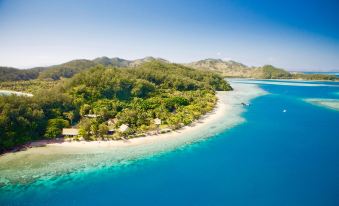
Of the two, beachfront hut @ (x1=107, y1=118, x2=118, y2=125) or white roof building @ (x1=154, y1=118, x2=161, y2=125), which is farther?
white roof building @ (x1=154, y1=118, x2=161, y2=125)

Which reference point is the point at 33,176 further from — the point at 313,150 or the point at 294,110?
the point at 294,110

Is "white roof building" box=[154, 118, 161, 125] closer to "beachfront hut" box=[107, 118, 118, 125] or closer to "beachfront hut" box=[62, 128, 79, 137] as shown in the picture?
"beachfront hut" box=[107, 118, 118, 125]

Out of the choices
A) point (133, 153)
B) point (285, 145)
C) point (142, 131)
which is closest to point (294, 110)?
point (285, 145)

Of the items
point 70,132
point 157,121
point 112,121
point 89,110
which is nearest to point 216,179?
point 157,121

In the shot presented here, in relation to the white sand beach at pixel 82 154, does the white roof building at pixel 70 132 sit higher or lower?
higher

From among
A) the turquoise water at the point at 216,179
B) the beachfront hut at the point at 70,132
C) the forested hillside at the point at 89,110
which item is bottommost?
the turquoise water at the point at 216,179

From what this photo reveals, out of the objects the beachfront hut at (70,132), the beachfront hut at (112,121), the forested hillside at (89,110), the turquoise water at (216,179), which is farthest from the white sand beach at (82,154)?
the beachfront hut at (112,121)

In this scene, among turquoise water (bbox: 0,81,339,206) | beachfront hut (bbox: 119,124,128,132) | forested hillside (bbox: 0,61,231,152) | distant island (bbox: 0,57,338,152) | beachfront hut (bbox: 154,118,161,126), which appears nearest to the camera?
turquoise water (bbox: 0,81,339,206)

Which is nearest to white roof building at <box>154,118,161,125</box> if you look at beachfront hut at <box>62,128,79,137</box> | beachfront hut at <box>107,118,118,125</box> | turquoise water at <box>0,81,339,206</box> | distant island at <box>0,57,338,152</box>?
distant island at <box>0,57,338,152</box>

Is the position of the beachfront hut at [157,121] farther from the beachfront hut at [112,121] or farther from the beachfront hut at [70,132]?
the beachfront hut at [70,132]
